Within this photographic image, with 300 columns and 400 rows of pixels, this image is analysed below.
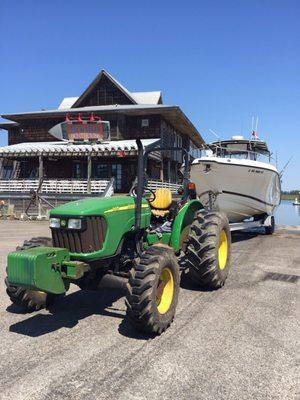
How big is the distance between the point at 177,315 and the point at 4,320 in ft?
6.96

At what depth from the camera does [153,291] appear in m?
4.20

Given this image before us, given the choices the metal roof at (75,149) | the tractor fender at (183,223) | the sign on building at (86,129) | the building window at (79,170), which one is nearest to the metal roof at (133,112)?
the sign on building at (86,129)

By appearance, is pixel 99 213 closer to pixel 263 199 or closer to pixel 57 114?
pixel 263 199

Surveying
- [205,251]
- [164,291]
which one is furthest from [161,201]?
[164,291]

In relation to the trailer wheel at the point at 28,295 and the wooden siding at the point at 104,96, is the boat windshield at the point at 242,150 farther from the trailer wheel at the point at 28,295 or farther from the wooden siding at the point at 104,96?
the wooden siding at the point at 104,96

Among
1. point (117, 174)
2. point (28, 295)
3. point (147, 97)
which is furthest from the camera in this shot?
point (147, 97)

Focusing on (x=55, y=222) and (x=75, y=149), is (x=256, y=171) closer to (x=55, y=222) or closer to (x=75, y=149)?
(x=55, y=222)

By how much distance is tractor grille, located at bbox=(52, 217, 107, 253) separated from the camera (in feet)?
14.9

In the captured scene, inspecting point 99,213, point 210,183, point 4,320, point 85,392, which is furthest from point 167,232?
point 210,183

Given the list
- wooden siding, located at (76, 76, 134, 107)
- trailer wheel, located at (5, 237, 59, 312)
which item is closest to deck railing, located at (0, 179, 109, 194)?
wooden siding, located at (76, 76, 134, 107)

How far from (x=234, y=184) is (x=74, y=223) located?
8.38 m

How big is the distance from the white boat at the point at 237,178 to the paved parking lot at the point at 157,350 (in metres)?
5.88

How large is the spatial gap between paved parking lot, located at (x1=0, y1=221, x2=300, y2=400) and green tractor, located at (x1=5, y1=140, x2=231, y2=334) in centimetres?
31

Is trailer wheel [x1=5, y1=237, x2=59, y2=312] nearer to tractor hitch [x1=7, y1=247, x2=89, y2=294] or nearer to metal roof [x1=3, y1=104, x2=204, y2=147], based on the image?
tractor hitch [x1=7, y1=247, x2=89, y2=294]
